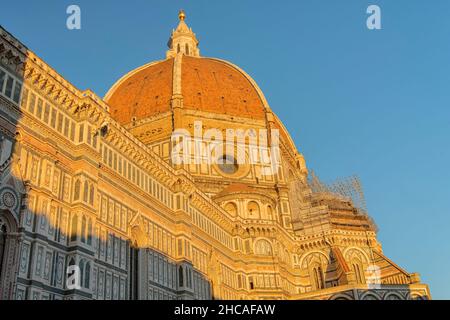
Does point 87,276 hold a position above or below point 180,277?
below

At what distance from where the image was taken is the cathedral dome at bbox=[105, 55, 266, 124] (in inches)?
2330

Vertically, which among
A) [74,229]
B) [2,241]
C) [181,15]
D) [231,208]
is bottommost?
[2,241]

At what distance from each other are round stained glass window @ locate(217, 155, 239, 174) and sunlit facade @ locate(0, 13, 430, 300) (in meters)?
0.14

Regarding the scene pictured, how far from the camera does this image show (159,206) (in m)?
32.6

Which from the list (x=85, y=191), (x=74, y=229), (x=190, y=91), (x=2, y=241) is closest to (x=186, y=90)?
(x=190, y=91)

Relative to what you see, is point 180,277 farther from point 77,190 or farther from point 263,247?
point 263,247

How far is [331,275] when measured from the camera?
48.5 m

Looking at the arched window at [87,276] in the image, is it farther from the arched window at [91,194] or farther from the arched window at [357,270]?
the arched window at [357,270]

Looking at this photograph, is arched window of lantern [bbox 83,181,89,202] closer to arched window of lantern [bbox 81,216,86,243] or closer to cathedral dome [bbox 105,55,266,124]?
arched window of lantern [bbox 81,216,86,243]

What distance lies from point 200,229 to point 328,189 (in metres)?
30.7

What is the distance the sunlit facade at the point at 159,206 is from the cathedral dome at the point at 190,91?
200 millimetres

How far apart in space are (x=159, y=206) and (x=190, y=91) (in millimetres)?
29764

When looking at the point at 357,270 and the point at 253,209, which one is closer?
the point at 253,209

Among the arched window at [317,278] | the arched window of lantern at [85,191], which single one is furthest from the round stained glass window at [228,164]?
the arched window of lantern at [85,191]
